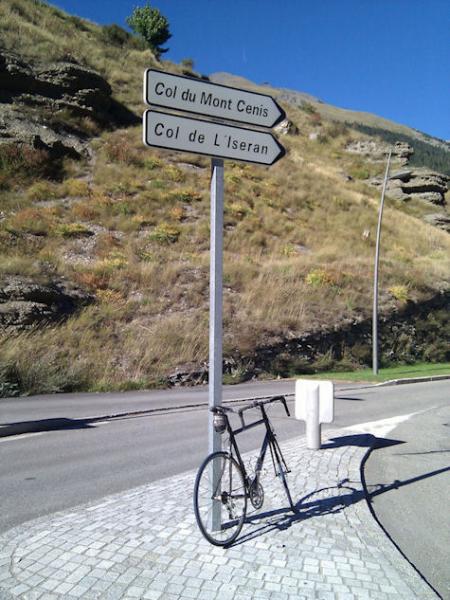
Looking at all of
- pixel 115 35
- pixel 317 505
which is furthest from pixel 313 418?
pixel 115 35

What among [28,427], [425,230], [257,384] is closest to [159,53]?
[425,230]

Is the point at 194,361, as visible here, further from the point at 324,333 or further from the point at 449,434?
the point at 449,434

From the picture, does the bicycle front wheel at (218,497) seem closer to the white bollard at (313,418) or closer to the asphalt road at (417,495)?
the asphalt road at (417,495)

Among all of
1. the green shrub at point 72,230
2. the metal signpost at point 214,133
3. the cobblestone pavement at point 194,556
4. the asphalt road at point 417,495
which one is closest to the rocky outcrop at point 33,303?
the green shrub at point 72,230

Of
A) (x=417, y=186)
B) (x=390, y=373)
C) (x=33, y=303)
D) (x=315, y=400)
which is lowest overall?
(x=390, y=373)

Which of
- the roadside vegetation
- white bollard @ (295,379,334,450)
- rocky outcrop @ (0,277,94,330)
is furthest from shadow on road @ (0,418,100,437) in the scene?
the roadside vegetation

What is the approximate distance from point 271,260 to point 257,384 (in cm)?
989

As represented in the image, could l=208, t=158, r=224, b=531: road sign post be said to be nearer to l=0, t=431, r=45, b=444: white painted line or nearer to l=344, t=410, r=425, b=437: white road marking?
l=0, t=431, r=45, b=444: white painted line

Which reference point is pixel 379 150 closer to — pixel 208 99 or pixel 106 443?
pixel 106 443

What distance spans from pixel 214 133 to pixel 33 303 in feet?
44.2

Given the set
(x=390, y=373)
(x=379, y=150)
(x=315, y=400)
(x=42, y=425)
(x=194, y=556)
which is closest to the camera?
(x=194, y=556)

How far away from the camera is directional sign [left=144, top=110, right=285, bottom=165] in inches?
166

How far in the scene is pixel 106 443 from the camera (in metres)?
8.44

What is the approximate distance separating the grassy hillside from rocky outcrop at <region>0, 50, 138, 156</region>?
1489 mm
